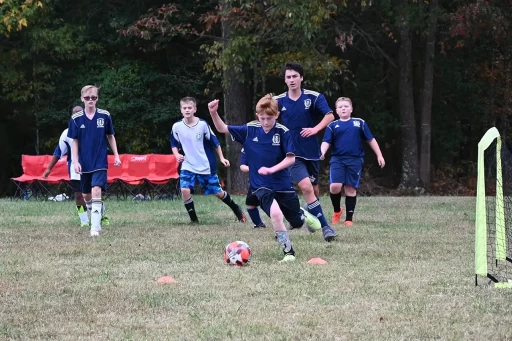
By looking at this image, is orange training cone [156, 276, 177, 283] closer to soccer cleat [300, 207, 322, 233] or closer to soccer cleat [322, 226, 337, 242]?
soccer cleat [322, 226, 337, 242]

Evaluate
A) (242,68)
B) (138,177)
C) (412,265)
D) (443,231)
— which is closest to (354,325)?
(412,265)

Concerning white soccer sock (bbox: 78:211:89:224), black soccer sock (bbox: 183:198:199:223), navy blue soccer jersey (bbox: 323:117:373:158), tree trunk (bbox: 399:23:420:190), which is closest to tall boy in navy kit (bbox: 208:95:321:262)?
navy blue soccer jersey (bbox: 323:117:373:158)

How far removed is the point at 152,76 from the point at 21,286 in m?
22.6

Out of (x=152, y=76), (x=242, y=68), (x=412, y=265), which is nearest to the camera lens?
(x=412, y=265)

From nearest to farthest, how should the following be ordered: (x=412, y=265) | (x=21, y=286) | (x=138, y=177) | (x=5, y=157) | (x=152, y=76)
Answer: (x=21, y=286), (x=412, y=265), (x=138, y=177), (x=152, y=76), (x=5, y=157)

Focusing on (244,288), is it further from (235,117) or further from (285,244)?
(235,117)

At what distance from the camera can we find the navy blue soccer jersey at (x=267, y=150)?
9.32 metres

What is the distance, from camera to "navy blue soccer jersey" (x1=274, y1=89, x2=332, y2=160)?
1123cm

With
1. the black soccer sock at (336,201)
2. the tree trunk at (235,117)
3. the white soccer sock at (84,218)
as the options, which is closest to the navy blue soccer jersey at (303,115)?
the black soccer sock at (336,201)

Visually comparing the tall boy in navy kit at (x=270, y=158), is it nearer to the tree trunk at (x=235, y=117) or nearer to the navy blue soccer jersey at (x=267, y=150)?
the navy blue soccer jersey at (x=267, y=150)

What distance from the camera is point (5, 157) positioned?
31.7 m

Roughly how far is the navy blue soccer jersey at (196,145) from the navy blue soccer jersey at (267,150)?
412 cm

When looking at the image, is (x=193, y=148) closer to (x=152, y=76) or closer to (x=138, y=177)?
(x=138, y=177)

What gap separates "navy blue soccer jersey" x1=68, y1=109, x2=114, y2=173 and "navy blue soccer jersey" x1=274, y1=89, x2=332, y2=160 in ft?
7.69
